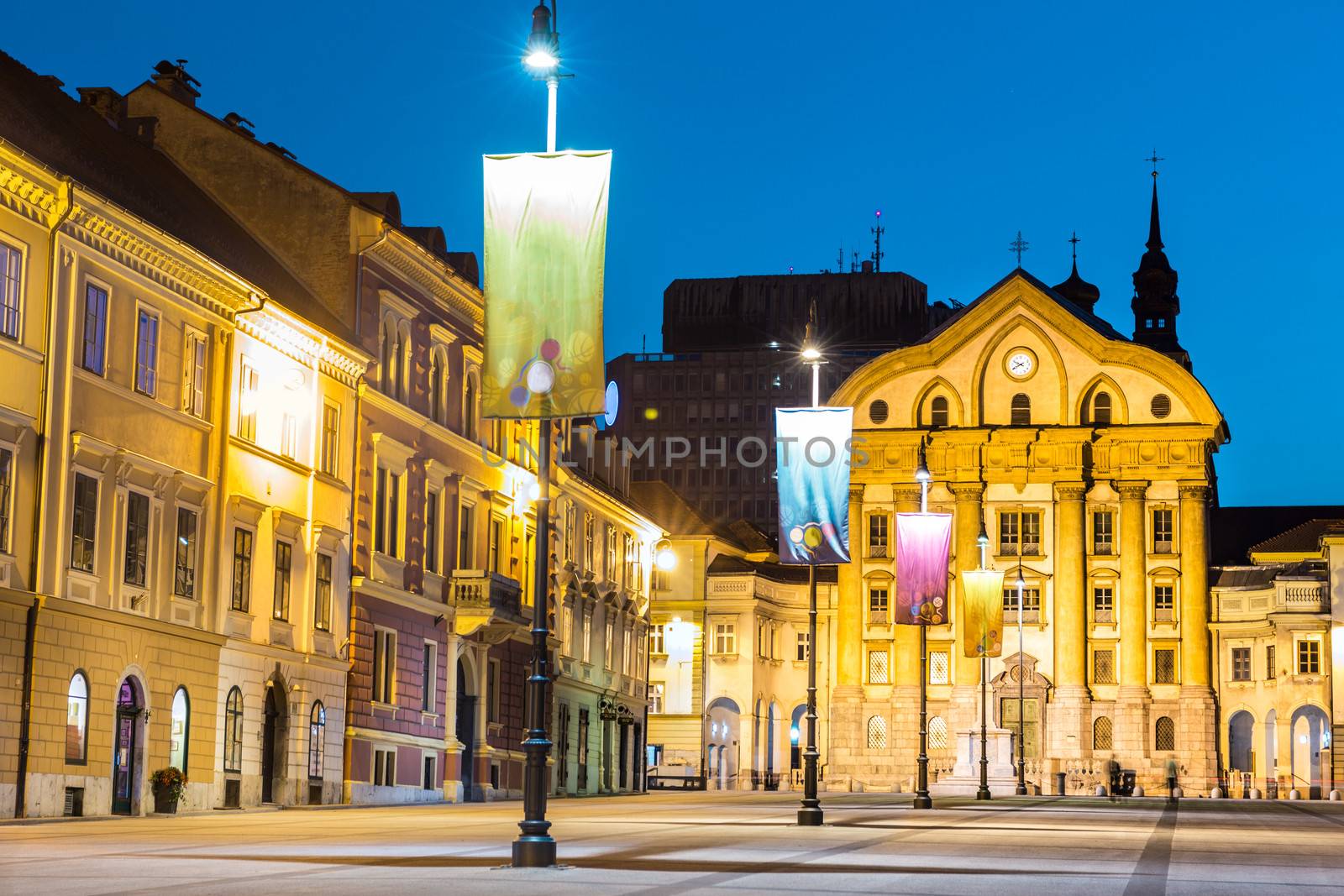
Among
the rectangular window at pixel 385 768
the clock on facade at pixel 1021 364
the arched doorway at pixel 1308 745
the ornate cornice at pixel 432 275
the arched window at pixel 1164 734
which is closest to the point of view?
the rectangular window at pixel 385 768

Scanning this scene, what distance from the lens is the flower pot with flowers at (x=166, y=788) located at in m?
40.2

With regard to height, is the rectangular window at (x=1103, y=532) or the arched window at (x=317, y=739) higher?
the rectangular window at (x=1103, y=532)

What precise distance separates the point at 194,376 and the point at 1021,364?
73786 mm

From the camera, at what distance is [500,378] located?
22.7 metres

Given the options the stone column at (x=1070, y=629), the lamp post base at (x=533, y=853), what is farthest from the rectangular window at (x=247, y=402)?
the stone column at (x=1070, y=629)

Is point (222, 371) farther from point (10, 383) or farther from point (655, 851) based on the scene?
point (655, 851)

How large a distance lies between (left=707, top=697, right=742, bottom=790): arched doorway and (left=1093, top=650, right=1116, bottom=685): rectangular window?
18.5 metres

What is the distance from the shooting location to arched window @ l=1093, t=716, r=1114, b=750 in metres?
108

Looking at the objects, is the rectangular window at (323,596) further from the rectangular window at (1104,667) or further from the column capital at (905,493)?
the rectangular window at (1104,667)

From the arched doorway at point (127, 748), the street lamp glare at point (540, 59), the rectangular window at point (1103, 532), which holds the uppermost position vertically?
the rectangular window at point (1103, 532)

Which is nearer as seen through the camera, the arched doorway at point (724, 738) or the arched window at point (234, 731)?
the arched window at point (234, 731)

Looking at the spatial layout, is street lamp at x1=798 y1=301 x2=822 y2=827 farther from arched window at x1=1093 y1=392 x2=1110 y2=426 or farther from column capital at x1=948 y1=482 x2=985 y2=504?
arched window at x1=1093 y1=392 x2=1110 y2=426

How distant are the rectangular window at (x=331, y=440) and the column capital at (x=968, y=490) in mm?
64241

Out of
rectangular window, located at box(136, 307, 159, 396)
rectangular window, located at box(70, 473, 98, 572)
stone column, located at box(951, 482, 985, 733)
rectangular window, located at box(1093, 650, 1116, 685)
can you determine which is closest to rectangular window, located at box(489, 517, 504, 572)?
rectangular window, located at box(136, 307, 159, 396)
